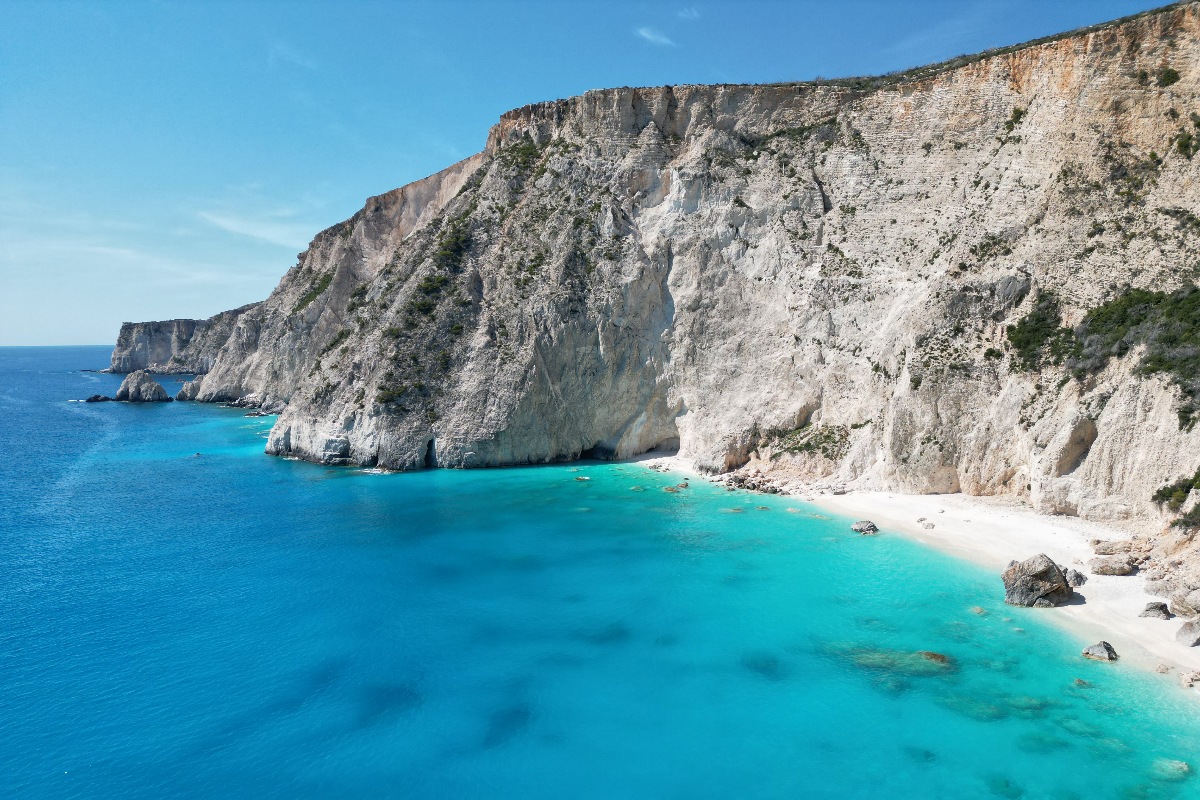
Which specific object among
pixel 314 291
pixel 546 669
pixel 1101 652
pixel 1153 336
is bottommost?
pixel 546 669

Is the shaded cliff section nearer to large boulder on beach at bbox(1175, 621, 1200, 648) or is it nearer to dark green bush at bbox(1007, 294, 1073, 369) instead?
dark green bush at bbox(1007, 294, 1073, 369)

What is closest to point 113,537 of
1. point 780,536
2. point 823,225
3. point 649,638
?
point 649,638

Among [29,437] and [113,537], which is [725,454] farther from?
[29,437]

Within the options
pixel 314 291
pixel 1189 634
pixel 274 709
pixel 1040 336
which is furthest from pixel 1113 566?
pixel 314 291

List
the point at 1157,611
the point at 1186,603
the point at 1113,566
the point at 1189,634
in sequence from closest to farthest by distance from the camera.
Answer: the point at 1189,634 → the point at 1186,603 → the point at 1157,611 → the point at 1113,566

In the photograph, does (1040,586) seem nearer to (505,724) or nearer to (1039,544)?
(1039,544)
